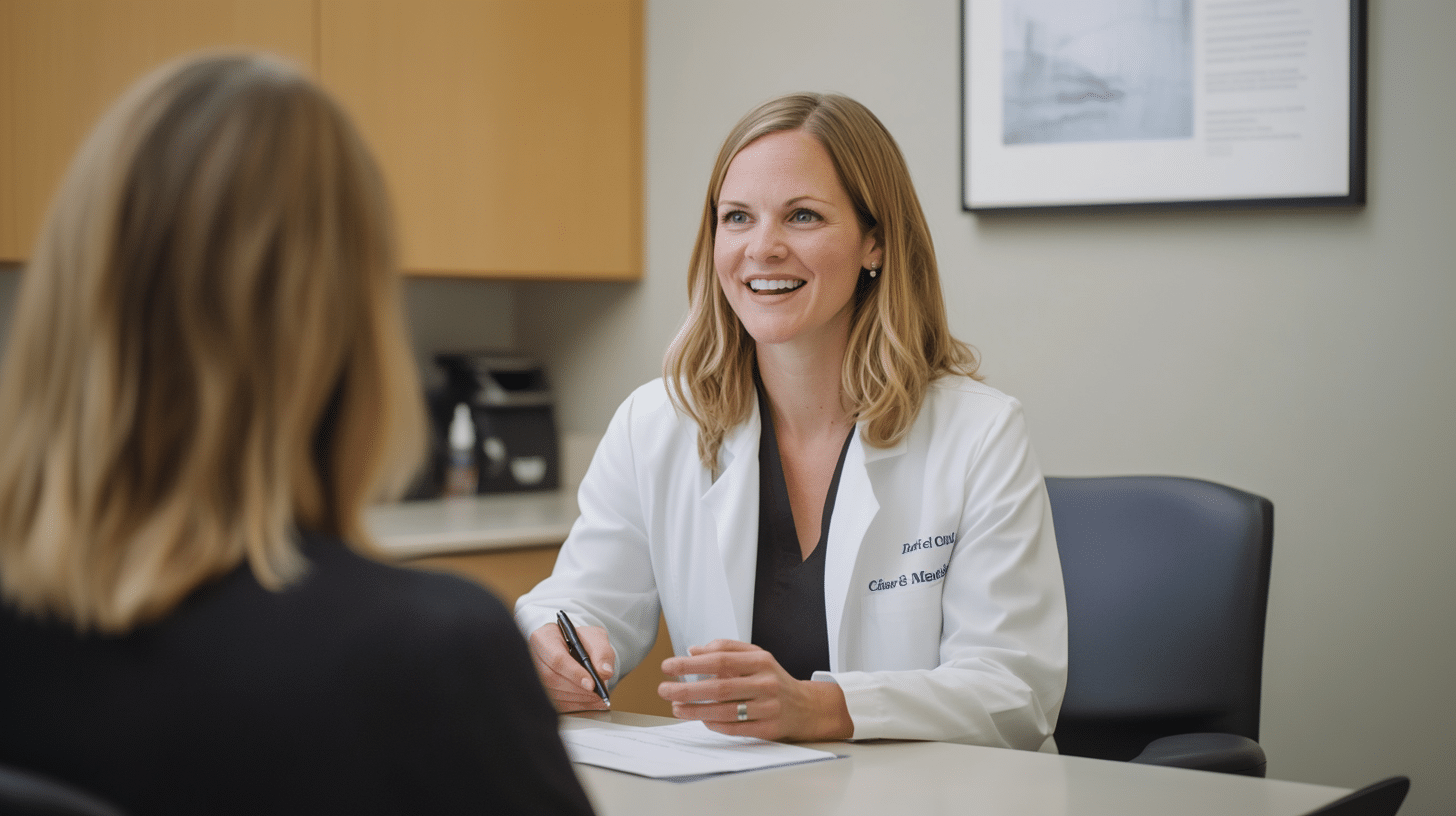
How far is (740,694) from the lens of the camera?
122 centimetres

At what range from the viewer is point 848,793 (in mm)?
1077

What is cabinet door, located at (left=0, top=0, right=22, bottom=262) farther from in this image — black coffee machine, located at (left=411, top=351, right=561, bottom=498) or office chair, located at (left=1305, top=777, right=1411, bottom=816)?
office chair, located at (left=1305, top=777, right=1411, bottom=816)

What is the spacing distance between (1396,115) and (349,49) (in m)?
2.03

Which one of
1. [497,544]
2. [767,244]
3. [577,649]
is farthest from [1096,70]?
[577,649]

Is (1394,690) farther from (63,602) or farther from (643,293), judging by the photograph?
(63,602)

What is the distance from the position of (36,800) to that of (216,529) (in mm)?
146

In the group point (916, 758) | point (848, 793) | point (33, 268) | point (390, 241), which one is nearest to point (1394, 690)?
point (916, 758)

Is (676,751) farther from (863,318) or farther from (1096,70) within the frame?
(1096,70)

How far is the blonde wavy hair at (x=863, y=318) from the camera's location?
5.69 feet

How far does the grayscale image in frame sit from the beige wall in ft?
0.50

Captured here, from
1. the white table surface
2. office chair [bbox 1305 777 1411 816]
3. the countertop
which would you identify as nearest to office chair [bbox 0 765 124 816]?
the white table surface

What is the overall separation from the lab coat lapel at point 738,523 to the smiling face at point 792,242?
0.16m

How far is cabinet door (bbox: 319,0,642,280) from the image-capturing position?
2.78 meters

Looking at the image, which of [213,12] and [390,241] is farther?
[213,12]
